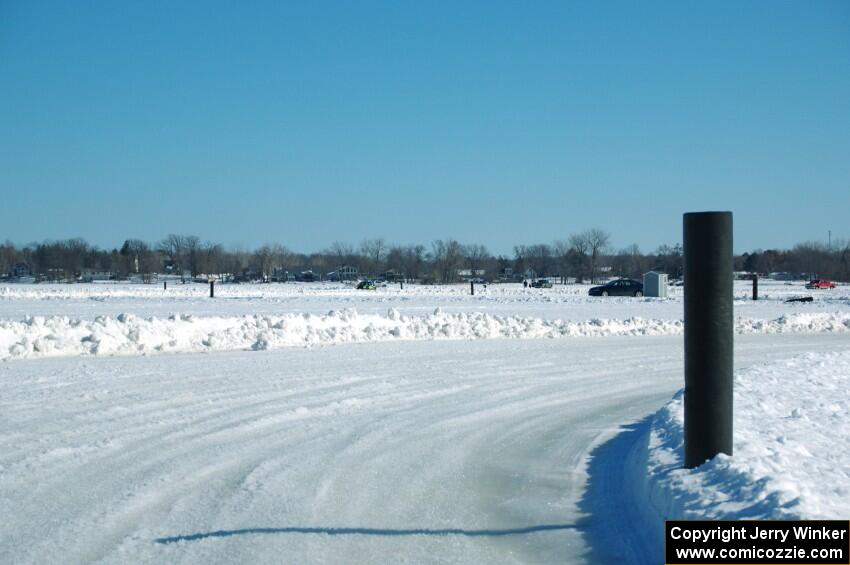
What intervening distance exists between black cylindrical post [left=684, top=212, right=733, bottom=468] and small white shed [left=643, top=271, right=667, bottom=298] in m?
51.7

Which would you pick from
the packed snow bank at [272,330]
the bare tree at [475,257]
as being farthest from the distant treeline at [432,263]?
the packed snow bank at [272,330]

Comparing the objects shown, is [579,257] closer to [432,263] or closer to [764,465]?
[432,263]

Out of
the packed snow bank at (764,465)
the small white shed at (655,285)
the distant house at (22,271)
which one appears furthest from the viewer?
the distant house at (22,271)

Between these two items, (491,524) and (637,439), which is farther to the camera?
(637,439)

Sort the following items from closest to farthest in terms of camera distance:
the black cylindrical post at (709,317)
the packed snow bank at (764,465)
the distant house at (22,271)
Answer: the packed snow bank at (764,465)
the black cylindrical post at (709,317)
the distant house at (22,271)

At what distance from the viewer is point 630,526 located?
557cm

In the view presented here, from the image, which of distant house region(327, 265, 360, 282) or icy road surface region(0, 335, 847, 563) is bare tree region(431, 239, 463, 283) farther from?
icy road surface region(0, 335, 847, 563)

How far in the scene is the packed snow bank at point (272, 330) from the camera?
16.4m

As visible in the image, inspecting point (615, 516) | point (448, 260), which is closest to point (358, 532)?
point (615, 516)

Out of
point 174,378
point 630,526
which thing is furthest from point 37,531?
point 174,378

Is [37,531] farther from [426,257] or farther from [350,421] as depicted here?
[426,257]

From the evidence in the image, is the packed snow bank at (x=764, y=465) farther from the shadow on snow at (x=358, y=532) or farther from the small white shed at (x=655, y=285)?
the small white shed at (x=655, y=285)

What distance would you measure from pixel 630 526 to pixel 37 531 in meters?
4.23

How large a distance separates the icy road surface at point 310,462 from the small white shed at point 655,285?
143 feet
